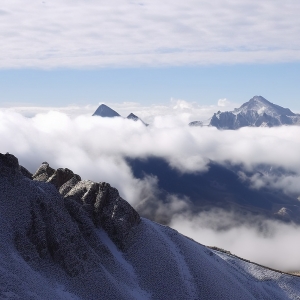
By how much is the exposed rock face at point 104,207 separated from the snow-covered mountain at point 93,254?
237mm

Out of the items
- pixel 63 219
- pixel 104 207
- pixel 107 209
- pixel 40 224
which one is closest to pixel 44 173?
pixel 104 207

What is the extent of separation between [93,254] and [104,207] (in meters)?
18.7

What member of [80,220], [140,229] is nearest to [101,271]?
[80,220]

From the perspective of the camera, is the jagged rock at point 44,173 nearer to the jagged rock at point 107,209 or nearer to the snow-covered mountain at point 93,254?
the snow-covered mountain at point 93,254

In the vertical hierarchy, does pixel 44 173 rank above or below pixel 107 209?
above

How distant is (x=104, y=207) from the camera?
99938 mm

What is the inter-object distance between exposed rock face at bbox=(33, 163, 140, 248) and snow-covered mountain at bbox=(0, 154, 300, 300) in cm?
24

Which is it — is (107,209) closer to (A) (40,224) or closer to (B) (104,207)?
(B) (104,207)

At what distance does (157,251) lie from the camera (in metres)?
92.3

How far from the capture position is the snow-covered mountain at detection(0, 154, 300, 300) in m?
72.0

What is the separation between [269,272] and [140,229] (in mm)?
44993

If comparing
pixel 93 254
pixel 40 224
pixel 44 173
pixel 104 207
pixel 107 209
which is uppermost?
pixel 44 173

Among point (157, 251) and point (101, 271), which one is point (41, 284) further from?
point (157, 251)

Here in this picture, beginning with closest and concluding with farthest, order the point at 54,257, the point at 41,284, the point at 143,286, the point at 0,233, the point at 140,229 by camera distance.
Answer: the point at 41,284, the point at 0,233, the point at 54,257, the point at 143,286, the point at 140,229
